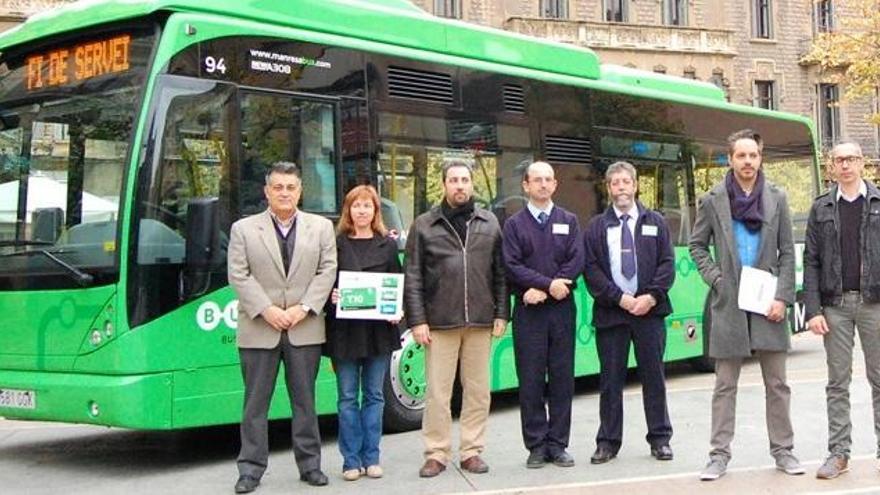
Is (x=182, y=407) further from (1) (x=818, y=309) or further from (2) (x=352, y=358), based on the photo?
(1) (x=818, y=309)

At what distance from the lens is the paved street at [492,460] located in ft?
20.8

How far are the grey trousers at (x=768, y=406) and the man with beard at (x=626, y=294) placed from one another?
0.51 metres

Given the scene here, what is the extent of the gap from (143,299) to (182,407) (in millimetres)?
762

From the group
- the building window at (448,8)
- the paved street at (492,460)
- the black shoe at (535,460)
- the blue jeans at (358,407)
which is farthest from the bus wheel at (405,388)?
the building window at (448,8)

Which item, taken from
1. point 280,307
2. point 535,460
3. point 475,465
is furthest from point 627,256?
point 280,307

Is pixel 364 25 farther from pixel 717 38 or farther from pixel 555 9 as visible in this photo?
pixel 717 38

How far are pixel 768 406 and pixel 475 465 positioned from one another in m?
1.88

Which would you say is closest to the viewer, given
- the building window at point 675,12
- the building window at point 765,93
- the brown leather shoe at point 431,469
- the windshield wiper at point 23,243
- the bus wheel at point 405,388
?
the brown leather shoe at point 431,469

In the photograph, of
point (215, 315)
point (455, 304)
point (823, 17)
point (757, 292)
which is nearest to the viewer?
point (757, 292)

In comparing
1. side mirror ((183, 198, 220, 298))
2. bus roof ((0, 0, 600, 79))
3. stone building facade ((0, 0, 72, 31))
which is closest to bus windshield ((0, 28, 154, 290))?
bus roof ((0, 0, 600, 79))

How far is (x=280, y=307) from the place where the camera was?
252 inches

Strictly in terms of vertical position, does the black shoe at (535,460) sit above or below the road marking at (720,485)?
above

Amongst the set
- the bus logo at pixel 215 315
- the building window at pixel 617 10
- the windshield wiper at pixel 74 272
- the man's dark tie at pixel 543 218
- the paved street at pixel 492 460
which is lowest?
the paved street at pixel 492 460

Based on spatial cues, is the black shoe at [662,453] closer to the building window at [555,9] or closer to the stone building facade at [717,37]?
the stone building facade at [717,37]
